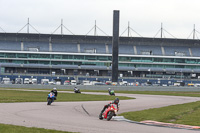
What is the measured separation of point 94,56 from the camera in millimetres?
133625

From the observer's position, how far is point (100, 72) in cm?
13475

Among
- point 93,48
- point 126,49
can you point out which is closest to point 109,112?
point 93,48

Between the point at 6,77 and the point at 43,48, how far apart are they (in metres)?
21.7

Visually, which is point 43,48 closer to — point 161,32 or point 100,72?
point 100,72

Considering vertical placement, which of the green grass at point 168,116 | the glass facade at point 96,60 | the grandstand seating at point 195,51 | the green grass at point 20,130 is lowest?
the green grass at point 168,116

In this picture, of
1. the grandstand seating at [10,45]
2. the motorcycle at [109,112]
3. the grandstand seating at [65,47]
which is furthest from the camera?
the grandstand seating at [65,47]

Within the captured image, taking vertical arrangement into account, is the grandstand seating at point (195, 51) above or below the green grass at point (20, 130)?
above

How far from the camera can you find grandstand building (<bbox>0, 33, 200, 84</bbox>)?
131125 millimetres

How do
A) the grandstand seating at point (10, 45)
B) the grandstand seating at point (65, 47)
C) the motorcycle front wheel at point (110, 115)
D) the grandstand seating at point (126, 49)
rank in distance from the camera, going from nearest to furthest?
the motorcycle front wheel at point (110, 115)
the grandstand seating at point (10, 45)
the grandstand seating at point (65, 47)
the grandstand seating at point (126, 49)

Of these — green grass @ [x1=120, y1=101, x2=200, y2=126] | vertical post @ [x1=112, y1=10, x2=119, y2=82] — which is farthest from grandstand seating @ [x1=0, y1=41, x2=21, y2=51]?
green grass @ [x1=120, y1=101, x2=200, y2=126]

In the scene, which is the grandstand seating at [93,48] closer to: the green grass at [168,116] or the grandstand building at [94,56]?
the grandstand building at [94,56]

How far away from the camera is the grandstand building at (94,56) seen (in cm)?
13112

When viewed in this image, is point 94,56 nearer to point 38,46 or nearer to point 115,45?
point 38,46

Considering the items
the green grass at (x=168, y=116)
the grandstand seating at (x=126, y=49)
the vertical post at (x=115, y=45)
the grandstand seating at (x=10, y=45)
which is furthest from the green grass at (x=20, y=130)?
the grandstand seating at (x=126, y=49)
